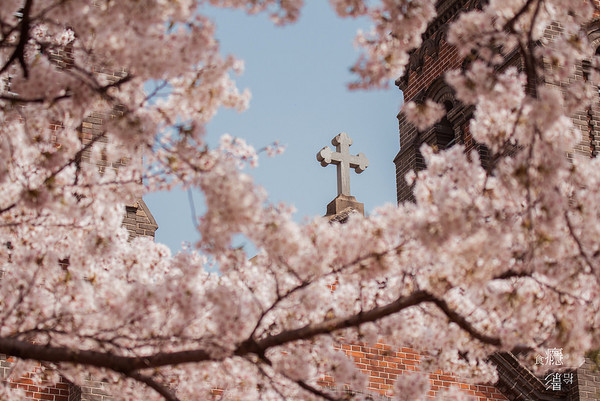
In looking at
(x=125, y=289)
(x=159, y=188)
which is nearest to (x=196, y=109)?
(x=159, y=188)

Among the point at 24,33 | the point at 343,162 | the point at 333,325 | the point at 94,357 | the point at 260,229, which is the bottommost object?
the point at 94,357

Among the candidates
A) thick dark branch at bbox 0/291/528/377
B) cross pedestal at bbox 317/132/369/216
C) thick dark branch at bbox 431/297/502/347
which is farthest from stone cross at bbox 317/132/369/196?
thick dark branch at bbox 0/291/528/377

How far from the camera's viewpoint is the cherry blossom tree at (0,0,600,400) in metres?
6.12

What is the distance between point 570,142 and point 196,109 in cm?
295

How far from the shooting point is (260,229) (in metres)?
6.27

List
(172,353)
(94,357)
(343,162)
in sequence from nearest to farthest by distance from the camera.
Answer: (94,357) → (172,353) → (343,162)

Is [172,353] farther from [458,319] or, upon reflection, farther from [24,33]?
[24,33]

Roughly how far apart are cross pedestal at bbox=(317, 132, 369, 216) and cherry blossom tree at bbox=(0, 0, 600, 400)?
8.00 metres

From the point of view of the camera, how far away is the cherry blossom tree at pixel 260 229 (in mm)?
6125

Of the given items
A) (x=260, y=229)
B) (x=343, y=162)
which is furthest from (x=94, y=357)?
(x=343, y=162)

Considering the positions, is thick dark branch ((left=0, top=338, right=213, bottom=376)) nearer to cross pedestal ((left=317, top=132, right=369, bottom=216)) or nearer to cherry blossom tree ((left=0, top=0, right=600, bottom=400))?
cherry blossom tree ((left=0, top=0, right=600, bottom=400))

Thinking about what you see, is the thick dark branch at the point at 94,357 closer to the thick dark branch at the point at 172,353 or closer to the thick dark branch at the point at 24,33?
the thick dark branch at the point at 172,353

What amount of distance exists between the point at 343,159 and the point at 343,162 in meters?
0.07

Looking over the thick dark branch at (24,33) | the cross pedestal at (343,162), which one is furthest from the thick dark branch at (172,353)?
the cross pedestal at (343,162)
